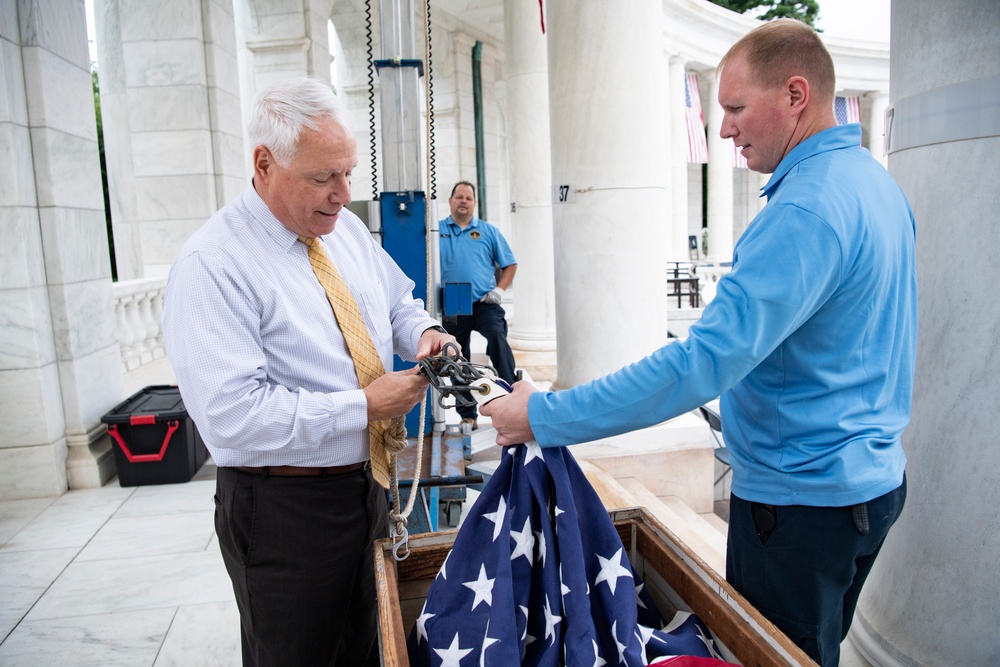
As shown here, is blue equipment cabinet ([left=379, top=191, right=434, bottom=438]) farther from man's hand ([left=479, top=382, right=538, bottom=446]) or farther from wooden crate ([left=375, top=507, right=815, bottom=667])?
man's hand ([left=479, top=382, right=538, bottom=446])

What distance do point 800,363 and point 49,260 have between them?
477cm

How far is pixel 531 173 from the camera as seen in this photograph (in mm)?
9039

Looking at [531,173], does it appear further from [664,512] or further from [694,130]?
[694,130]

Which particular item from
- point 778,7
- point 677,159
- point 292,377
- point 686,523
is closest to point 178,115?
point 686,523

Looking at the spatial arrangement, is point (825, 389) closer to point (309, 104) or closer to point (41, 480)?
point (309, 104)

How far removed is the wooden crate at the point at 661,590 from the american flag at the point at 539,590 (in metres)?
0.07

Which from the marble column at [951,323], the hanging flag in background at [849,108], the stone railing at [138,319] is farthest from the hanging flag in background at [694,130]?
the marble column at [951,323]

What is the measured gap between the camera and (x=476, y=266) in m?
6.83

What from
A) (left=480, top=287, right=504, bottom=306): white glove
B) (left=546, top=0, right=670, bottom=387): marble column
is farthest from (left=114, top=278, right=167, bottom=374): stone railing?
(left=546, top=0, right=670, bottom=387): marble column

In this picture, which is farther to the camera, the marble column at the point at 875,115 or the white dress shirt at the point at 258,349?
the marble column at the point at 875,115

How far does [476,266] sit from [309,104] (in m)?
5.18

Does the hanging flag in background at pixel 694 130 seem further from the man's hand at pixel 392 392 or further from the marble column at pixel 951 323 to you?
the man's hand at pixel 392 392

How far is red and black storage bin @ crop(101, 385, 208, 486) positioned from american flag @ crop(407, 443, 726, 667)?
3893mm

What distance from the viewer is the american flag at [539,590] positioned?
148 cm
